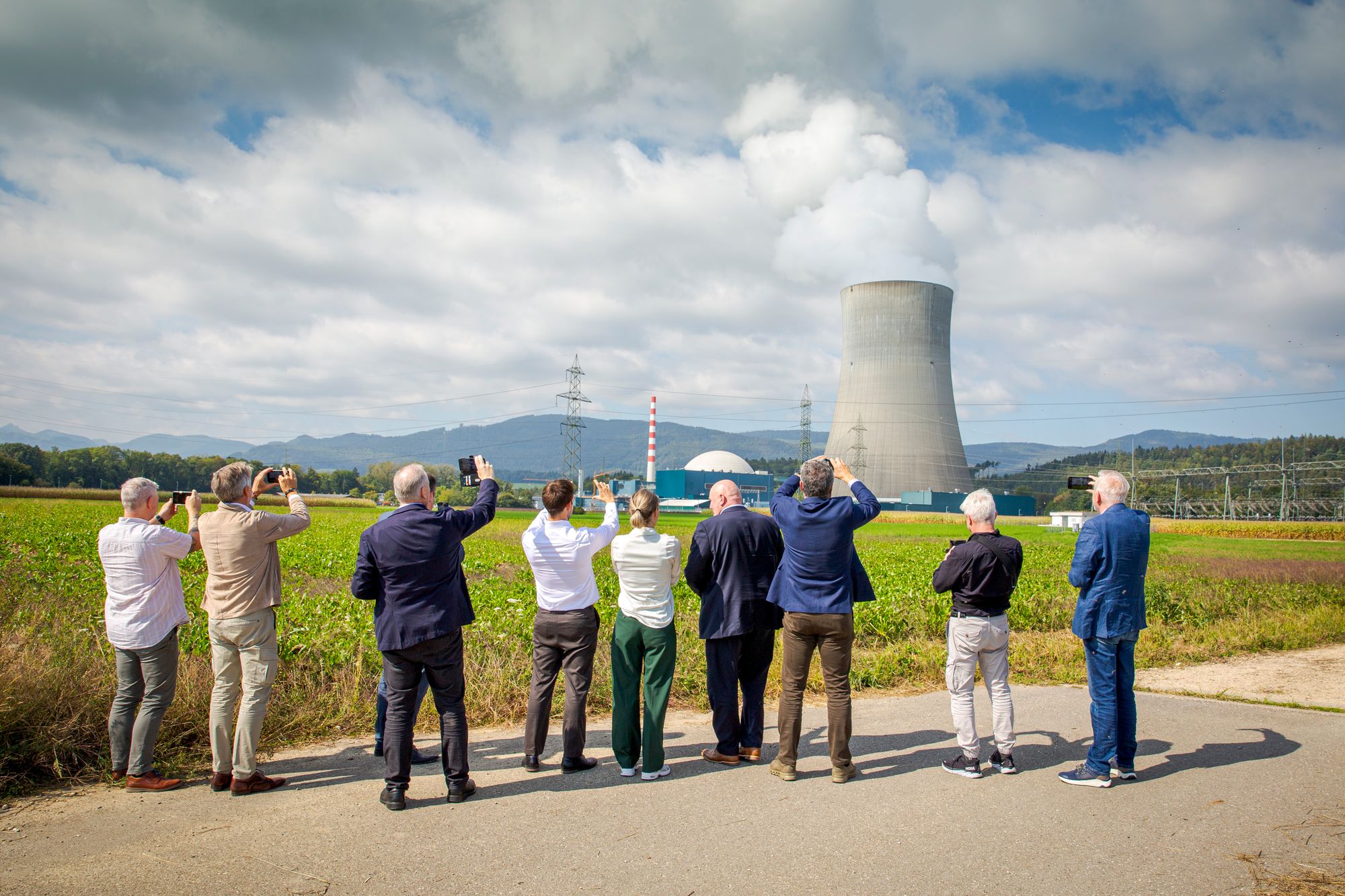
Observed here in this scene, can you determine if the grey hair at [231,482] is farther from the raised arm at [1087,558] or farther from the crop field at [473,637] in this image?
the raised arm at [1087,558]

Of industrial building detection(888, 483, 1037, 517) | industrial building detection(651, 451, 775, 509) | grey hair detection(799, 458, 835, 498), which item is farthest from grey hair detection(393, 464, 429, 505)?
industrial building detection(651, 451, 775, 509)

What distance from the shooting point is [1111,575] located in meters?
4.31

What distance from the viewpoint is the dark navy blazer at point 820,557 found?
4285 millimetres

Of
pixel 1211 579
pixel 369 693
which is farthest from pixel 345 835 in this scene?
pixel 1211 579

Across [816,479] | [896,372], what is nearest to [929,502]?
[896,372]

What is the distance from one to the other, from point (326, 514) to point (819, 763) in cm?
3680

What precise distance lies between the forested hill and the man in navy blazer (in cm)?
8774

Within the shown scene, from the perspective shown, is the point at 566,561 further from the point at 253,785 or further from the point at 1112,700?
the point at 1112,700

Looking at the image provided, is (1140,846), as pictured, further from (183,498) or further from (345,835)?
(183,498)

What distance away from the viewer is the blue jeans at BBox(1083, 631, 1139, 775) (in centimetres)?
420

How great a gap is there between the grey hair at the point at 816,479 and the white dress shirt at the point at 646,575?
819 mm

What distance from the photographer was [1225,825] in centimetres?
364

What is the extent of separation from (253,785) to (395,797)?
2.60ft

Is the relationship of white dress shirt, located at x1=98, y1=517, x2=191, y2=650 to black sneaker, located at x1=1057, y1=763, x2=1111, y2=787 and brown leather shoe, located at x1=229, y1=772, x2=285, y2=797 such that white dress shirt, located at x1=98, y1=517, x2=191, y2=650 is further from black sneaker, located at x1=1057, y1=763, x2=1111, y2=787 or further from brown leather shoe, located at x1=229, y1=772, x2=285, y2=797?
black sneaker, located at x1=1057, y1=763, x2=1111, y2=787
